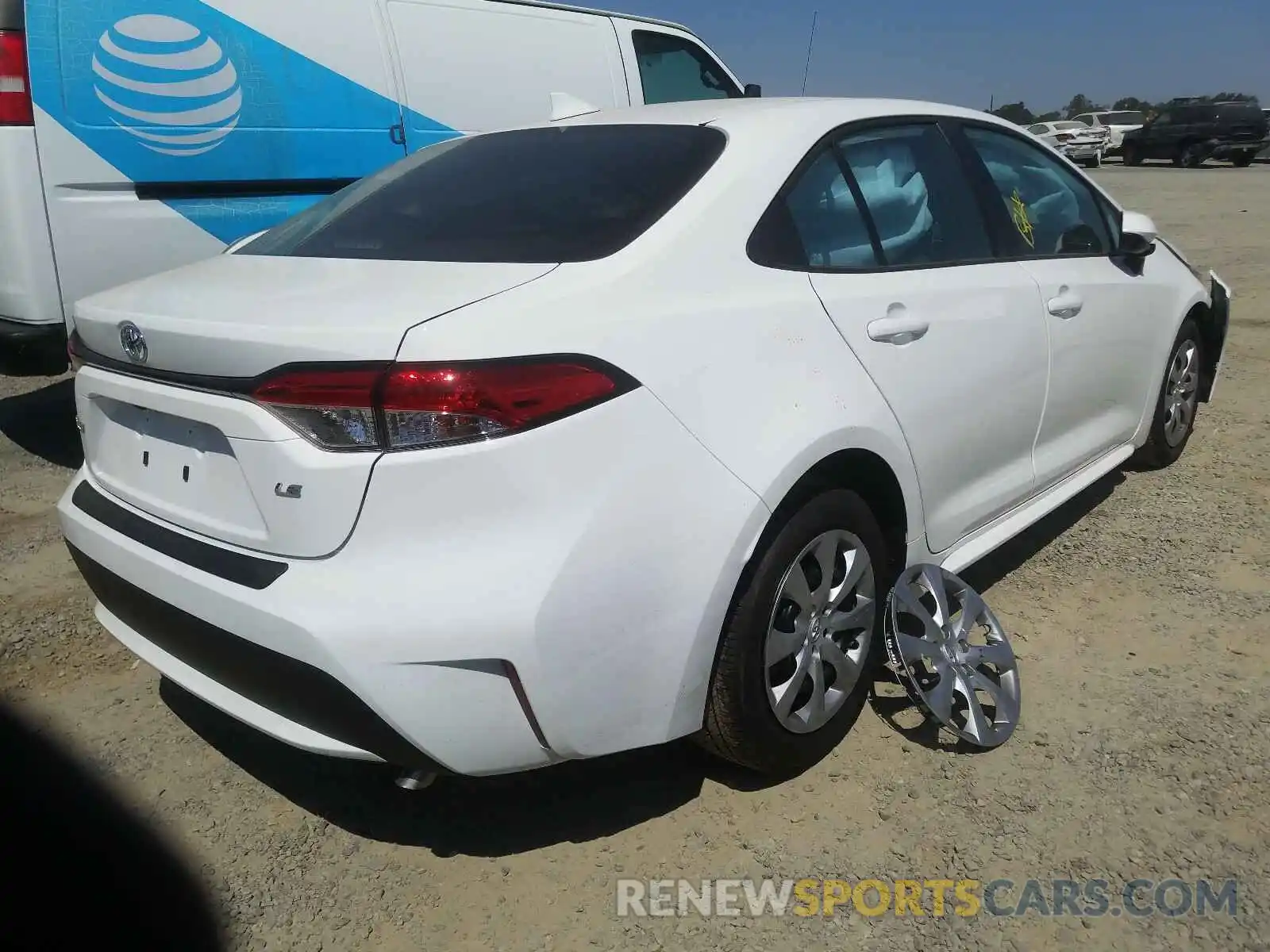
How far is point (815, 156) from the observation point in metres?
2.50

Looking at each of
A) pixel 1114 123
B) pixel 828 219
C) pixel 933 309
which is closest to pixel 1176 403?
pixel 933 309

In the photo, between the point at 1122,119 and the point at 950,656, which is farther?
the point at 1122,119

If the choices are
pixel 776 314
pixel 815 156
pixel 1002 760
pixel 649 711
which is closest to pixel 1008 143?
pixel 815 156

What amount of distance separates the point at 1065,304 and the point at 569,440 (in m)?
2.07

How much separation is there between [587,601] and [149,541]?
3.14 ft

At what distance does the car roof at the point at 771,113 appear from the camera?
8.26ft

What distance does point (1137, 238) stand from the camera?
3.68m

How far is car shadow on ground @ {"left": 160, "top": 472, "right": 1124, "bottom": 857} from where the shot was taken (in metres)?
2.31

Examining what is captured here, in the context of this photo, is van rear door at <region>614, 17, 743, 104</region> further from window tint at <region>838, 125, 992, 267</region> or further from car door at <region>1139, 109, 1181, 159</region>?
car door at <region>1139, 109, 1181, 159</region>

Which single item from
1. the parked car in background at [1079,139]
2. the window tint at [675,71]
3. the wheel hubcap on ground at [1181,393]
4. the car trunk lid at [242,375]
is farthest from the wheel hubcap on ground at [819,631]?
the parked car in background at [1079,139]

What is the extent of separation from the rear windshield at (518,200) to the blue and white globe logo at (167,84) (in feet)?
6.44

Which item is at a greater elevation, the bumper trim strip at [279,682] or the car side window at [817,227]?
the car side window at [817,227]

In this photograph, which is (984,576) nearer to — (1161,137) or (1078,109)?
(1161,137)

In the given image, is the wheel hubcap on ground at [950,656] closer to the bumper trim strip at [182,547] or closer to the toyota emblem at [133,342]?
the bumper trim strip at [182,547]
